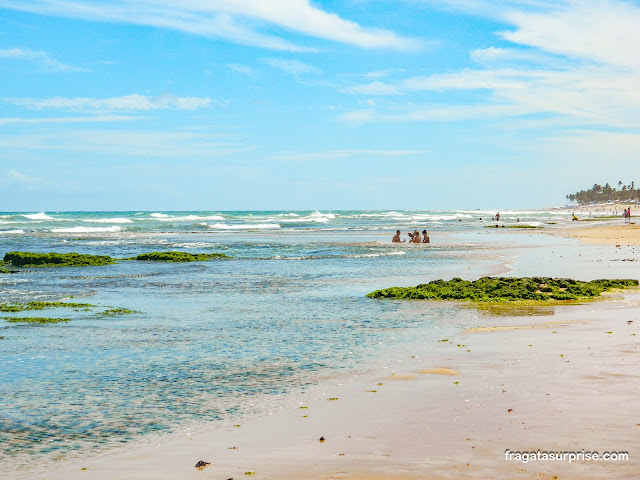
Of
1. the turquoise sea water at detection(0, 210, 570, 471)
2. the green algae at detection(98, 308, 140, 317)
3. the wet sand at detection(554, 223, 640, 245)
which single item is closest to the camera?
the turquoise sea water at detection(0, 210, 570, 471)

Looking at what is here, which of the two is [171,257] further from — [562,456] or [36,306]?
[562,456]

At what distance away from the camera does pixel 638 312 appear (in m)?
15.6

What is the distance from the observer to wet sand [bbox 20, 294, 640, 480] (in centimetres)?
641

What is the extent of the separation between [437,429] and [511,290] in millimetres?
13024

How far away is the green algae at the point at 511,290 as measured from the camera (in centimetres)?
1895

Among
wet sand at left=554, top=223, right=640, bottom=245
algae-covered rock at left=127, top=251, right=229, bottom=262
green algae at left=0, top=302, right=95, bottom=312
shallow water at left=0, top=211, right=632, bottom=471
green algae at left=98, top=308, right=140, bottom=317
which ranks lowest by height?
shallow water at left=0, top=211, right=632, bottom=471

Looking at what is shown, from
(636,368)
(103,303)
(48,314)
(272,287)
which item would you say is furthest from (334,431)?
(272,287)

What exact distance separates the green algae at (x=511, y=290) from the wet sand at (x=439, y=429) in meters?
7.80

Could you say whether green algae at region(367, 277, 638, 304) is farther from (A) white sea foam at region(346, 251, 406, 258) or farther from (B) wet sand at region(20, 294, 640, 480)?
(A) white sea foam at region(346, 251, 406, 258)

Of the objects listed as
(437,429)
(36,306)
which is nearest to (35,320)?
(36,306)

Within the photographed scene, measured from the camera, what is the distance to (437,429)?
24.7 ft

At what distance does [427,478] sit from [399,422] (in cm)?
179

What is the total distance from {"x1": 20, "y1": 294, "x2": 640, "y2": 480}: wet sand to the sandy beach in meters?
0.01

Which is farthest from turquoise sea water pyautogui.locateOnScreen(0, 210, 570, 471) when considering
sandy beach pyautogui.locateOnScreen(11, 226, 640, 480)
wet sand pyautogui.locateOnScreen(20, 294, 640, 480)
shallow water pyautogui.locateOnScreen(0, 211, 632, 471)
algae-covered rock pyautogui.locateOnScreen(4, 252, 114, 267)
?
algae-covered rock pyautogui.locateOnScreen(4, 252, 114, 267)
